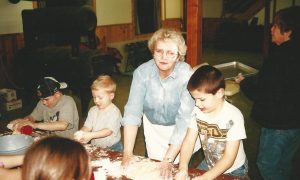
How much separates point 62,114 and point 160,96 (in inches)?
39.7

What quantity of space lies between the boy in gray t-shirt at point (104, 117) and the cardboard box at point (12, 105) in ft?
15.3

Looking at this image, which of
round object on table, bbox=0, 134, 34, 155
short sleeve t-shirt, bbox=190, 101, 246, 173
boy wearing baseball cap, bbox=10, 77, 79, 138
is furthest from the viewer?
boy wearing baseball cap, bbox=10, 77, 79, 138

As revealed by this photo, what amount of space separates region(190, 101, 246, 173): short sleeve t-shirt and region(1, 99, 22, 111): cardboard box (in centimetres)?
563

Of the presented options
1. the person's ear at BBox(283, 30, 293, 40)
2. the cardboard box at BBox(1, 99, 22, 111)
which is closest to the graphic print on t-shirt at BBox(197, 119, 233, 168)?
the person's ear at BBox(283, 30, 293, 40)

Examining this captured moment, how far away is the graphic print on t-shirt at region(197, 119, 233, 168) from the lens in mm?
2059

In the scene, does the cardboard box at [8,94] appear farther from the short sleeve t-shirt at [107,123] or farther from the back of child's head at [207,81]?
the back of child's head at [207,81]

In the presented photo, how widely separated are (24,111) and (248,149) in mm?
4613

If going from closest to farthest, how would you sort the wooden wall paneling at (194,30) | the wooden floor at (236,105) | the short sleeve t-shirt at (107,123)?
the short sleeve t-shirt at (107,123), the wooden wall paneling at (194,30), the wooden floor at (236,105)

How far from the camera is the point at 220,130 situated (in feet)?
6.74

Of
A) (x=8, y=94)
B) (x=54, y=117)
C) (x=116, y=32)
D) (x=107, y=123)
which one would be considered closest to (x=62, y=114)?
(x=54, y=117)

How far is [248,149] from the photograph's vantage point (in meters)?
4.46

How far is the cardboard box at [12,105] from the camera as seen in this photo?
6816 mm

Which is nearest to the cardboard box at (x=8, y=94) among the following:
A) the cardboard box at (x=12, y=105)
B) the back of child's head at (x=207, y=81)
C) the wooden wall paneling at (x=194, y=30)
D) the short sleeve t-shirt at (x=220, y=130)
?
the cardboard box at (x=12, y=105)

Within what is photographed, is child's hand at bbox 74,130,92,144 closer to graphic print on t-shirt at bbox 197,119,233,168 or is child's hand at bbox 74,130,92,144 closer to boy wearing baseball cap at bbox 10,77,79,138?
boy wearing baseball cap at bbox 10,77,79,138
